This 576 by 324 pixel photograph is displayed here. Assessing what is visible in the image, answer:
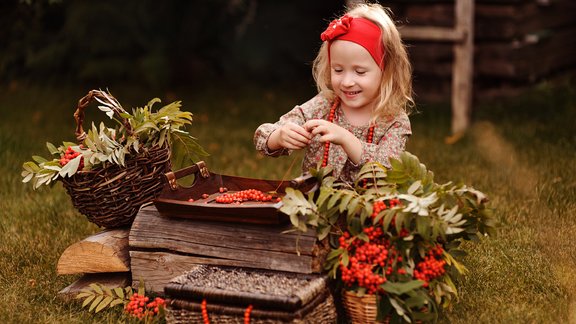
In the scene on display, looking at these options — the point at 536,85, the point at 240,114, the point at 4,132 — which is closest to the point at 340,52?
the point at 4,132

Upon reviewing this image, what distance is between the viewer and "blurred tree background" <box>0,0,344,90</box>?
832 cm

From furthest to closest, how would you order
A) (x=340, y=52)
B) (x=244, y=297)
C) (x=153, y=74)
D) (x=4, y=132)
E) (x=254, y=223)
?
(x=153, y=74)
(x=4, y=132)
(x=340, y=52)
(x=254, y=223)
(x=244, y=297)

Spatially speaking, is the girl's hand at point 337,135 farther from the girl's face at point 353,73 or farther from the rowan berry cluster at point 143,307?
the rowan berry cluster at point 143,307

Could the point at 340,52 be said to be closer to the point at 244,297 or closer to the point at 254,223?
the point at 254,223

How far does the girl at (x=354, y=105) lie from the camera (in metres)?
3.41

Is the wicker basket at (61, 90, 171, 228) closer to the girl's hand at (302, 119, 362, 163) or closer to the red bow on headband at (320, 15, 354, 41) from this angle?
the girl's hand at (302, 119, 362, 163)

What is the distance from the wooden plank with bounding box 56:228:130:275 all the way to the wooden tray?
0.97ft

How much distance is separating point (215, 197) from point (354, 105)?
72 cm

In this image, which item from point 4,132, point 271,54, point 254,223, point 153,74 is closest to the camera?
point 254,223

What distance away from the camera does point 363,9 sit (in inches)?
142

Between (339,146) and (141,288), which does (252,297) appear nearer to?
(141,288)

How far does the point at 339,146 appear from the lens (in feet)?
11.9

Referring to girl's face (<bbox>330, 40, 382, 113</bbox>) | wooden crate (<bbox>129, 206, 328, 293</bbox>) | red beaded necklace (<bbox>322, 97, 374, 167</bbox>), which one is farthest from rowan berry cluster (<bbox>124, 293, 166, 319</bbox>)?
girl's face (<bbox>330, 40, 382, 113</bbox>)

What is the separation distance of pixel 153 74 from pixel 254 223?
17.2 feet
